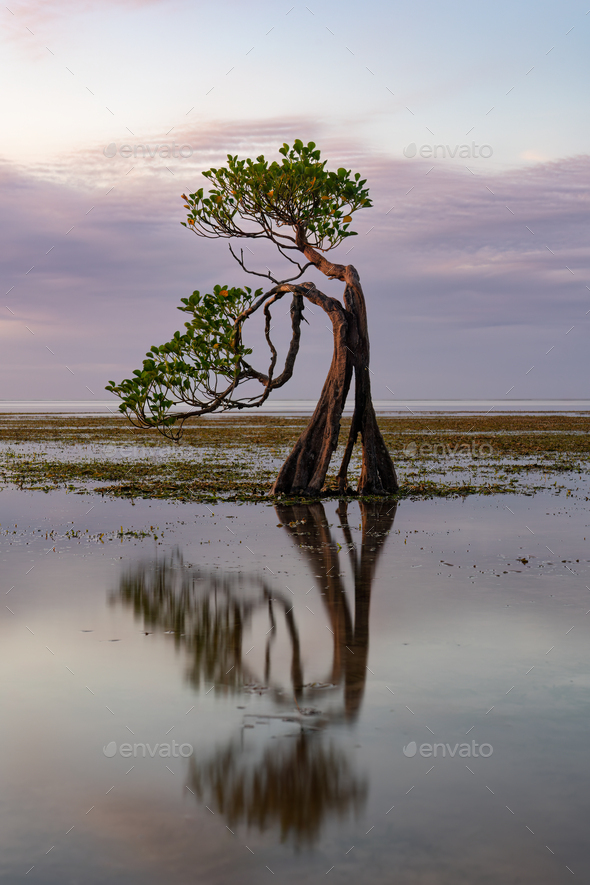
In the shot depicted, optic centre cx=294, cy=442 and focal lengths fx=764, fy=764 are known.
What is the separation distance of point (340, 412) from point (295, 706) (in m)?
16.1

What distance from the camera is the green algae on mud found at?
2464 centimetres

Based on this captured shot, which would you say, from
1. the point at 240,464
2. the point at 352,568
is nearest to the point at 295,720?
the point at 352,568

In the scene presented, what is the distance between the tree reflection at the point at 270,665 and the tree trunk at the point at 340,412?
670cm

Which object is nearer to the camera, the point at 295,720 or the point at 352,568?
the point at 295,720

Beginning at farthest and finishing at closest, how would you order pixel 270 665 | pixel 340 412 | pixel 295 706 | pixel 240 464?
1. pixel 240 464
2. pixel 340 412
3. pixel 270 665
4. pixel 295 706

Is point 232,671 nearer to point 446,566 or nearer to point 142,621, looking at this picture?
point 142,621

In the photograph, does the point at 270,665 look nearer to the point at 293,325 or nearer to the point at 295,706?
the point at 295,706

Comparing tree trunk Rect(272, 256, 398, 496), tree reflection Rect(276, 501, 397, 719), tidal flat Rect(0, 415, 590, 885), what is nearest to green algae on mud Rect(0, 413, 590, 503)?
tree trunk Rect(272, 256, 398, 496)

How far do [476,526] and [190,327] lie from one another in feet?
32.7

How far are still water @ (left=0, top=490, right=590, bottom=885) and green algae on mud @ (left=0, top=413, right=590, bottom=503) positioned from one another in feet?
36.0

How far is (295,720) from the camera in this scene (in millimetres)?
6562

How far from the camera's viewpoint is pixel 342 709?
6836mm

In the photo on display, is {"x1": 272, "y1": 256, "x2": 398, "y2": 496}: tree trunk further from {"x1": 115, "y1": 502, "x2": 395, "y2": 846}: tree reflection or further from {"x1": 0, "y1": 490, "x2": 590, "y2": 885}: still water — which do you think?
{"x1": 0, "y1": 490, "x2": 590, "y2": 885}: still water

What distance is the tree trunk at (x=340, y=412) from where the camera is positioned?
2273 cm
